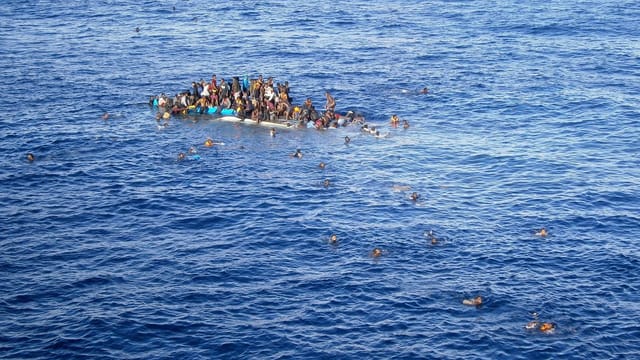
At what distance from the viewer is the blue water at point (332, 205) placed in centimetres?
4569

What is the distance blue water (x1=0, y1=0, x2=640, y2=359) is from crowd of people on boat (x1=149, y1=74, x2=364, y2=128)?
1.97 m

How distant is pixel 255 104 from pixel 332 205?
71.3ft

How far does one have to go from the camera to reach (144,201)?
203ft

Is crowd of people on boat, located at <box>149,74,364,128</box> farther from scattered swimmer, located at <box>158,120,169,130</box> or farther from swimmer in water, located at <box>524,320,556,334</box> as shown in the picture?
swimmer in water, located at <box>524,320,556,334</box>

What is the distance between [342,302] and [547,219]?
58.0 ft

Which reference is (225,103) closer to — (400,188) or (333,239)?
(400,188)

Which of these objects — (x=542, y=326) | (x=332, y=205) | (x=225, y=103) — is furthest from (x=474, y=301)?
(x=225, y=103)

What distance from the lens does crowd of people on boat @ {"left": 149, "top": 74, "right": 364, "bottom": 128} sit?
257 feet

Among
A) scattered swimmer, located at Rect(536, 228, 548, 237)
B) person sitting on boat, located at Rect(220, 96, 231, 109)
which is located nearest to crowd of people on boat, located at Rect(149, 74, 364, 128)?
person sitting on boat, located at Rect(220, 96, 231, 109)

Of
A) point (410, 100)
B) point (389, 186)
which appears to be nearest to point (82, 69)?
point (410, 100)

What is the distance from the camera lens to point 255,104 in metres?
79.6

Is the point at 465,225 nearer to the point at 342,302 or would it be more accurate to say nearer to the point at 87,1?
the point at 342,302

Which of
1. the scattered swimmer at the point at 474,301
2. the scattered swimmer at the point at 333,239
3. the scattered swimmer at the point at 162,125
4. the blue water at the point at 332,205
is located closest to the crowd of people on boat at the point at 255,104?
the scattered swimmer at the point at 162,125

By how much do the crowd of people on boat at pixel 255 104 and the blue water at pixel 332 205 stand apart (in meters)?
1.97
